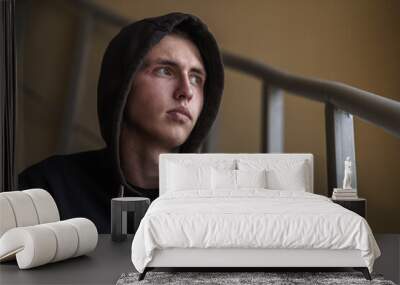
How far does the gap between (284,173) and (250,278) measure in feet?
5.71

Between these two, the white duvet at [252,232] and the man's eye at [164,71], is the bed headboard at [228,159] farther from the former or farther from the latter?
the white duvet at [252,232]

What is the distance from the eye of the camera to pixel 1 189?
6027 millimetres

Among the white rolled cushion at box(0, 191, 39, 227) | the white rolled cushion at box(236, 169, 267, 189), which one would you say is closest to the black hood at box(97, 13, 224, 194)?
the white rolled cushion at box(236, 169, 267, 189)

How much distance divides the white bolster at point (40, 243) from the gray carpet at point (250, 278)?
592 mm

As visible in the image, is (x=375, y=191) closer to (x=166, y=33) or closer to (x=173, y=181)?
(x=173, y=181)

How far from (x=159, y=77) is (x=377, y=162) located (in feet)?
7.70

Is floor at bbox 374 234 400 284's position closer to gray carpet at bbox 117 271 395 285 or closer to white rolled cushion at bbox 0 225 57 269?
gray carpet at bbox 117 271 395 285

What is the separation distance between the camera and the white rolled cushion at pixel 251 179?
5664 millimetres

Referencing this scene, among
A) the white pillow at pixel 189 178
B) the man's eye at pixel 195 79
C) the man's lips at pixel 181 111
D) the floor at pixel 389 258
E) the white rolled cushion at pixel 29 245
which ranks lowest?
the floor at pixel 389 258

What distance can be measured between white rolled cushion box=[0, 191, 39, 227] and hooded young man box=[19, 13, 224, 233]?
1.21 metres

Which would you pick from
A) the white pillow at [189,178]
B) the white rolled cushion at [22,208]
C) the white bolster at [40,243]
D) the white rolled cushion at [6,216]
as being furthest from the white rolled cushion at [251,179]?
the white rolled cushion at [6,216]

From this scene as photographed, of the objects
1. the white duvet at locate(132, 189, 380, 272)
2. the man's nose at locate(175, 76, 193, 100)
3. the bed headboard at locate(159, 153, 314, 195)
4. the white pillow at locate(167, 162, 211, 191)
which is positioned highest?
the man's nose at locate(175, 76, 193, 100)

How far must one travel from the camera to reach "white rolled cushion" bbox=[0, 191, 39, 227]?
4.78 meters

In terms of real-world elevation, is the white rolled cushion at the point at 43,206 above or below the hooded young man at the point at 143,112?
below
